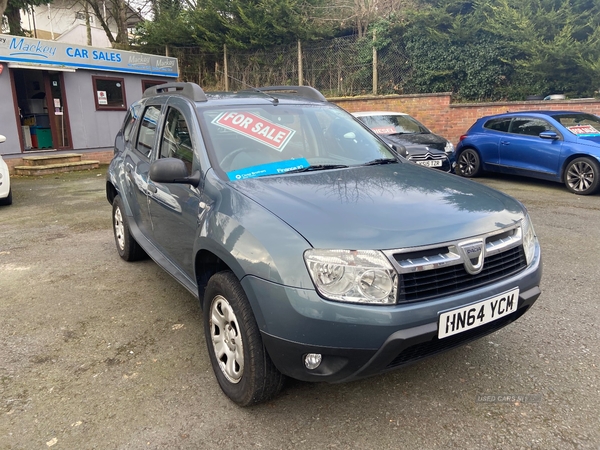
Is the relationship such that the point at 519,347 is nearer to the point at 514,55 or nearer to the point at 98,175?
the point at 98,175

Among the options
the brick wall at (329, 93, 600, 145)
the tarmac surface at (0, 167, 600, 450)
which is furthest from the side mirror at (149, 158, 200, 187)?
the brick wall at (329, 93, 600, 145)

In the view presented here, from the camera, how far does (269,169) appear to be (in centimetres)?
302

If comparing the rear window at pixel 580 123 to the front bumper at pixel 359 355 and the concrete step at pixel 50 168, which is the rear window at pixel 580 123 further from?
the concrete step at pixel 50 168

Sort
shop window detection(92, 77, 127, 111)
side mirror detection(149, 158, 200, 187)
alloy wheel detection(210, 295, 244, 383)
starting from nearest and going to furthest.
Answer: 1. alloy wheel detection(210, 295, 244, 383)
2. side mirror detection(149, 158, 200, 187)
3. shop window detection(92, 77, 127, 111)

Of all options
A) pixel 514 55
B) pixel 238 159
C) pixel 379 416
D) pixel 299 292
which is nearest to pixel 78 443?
pixel 299 292

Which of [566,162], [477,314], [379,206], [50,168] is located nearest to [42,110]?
[50,168]

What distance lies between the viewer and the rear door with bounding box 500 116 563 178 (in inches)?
336

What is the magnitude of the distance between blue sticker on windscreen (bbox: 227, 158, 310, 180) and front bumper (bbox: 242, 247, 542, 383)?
0.86 metres

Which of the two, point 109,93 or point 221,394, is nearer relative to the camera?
point 221,394

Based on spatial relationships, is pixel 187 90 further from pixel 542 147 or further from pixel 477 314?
pixel 542 147

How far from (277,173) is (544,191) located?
24.1ft

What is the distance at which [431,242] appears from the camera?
86.4 inches

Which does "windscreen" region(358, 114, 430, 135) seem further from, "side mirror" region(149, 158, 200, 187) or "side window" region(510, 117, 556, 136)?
"side mirror" region(149, 158, 200, 187)

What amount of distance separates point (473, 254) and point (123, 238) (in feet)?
12.4
